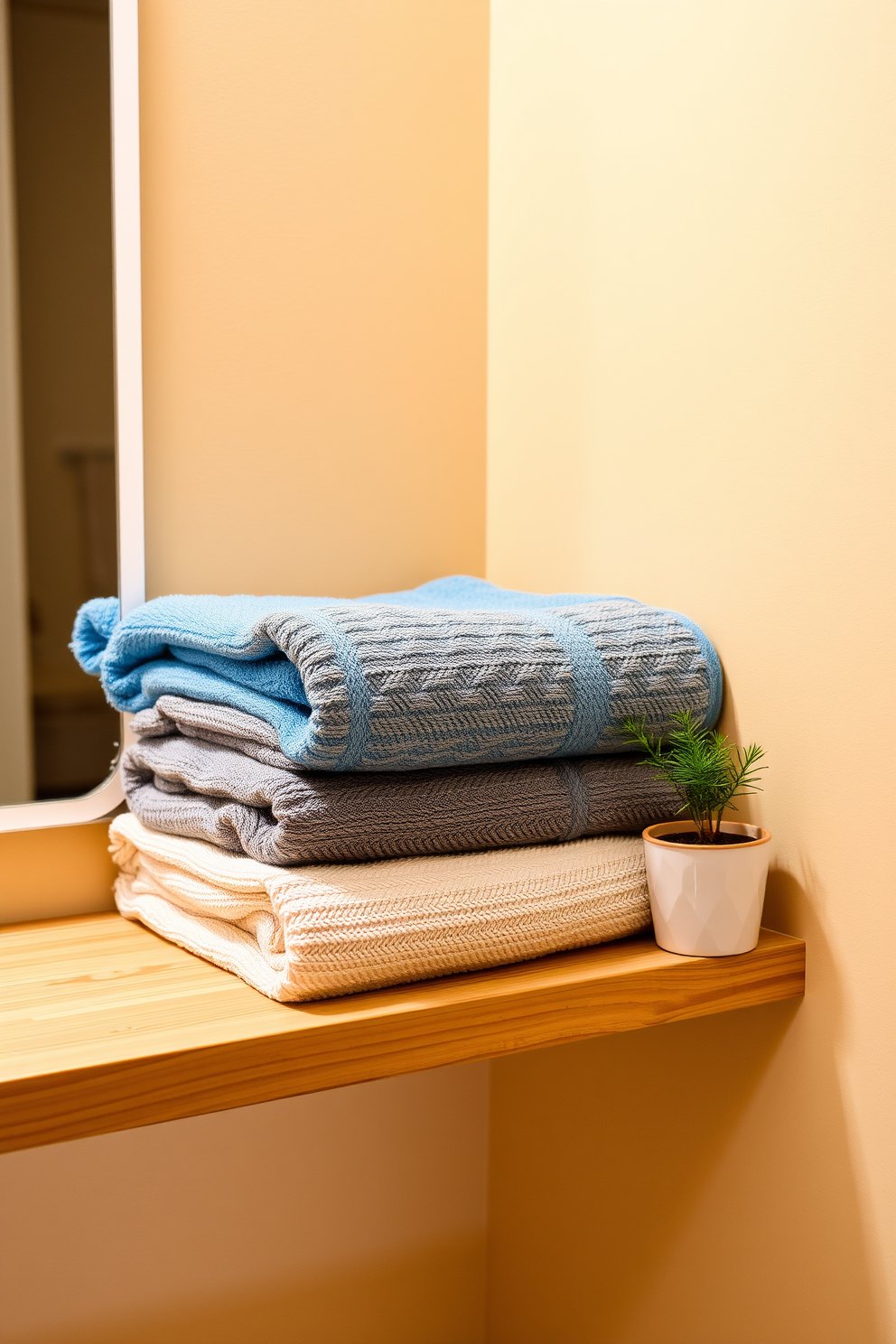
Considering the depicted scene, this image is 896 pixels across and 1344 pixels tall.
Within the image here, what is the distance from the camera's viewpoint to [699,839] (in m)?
0.82

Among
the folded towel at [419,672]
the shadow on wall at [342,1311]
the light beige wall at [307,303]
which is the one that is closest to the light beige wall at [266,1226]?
the shadow on wall at [342,1311]

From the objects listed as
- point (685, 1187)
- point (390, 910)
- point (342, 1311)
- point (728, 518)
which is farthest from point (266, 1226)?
point (728, 518)

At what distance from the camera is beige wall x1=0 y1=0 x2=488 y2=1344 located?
999 millimetres

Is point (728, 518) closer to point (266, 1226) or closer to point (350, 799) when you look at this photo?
point (350, 799)

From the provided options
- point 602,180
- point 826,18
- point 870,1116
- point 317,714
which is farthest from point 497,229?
point 870,1116

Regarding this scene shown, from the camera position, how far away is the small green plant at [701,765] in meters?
0.80

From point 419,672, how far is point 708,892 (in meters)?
0.26

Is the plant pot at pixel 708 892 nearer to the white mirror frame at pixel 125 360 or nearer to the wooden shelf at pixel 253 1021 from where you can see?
the wooden shelf at pixel 253 1021

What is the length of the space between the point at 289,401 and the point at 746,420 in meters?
0.44

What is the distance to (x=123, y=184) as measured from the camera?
0.96m

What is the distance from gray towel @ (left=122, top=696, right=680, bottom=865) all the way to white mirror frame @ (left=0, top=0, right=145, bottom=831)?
10 centimetres

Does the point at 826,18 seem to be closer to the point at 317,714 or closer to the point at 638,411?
the point at 638,411

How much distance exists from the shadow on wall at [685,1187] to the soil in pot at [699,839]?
0.07m

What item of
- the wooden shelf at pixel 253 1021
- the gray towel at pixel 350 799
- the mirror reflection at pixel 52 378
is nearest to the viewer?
the wooden shelf at pixel 253 1021
